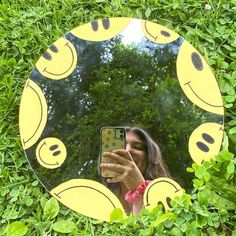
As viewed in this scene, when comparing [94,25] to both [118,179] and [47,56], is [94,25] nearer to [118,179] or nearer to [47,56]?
[47,56]

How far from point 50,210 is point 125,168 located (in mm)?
218

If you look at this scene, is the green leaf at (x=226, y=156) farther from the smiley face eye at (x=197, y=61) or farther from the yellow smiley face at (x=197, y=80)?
the smiley face eye at (x=197, y=61)

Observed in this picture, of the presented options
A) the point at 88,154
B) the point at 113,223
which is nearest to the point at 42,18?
the point at 88,154

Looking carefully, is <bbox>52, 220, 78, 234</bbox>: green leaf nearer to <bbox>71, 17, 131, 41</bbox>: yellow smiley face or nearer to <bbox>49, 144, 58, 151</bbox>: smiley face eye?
<bbox>49, 144, 58, 151</bbox>: smiley face eye

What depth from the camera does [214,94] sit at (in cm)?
150

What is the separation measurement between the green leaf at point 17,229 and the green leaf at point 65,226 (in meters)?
0.07

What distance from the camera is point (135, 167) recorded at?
4.70 feet

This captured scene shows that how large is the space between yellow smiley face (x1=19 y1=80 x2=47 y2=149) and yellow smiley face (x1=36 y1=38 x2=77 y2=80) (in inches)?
2.1

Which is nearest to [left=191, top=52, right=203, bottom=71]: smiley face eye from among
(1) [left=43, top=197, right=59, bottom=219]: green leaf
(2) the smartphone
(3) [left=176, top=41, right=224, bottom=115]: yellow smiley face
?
(3) [left=176, top=41, right=224, bottom=115]: yellow smiley face

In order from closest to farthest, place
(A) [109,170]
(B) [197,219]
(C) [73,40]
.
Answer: (B) [197,219], (A) [109,170], (C) [73,40]

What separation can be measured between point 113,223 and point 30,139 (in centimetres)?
32

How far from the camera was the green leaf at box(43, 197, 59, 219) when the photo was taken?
4.66 feet

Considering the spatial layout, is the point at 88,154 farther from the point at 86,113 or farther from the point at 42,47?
the point at 42,47

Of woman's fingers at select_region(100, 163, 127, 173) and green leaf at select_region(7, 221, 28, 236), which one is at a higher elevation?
woman's fingers at select_region(100, 163, 127, 173)
